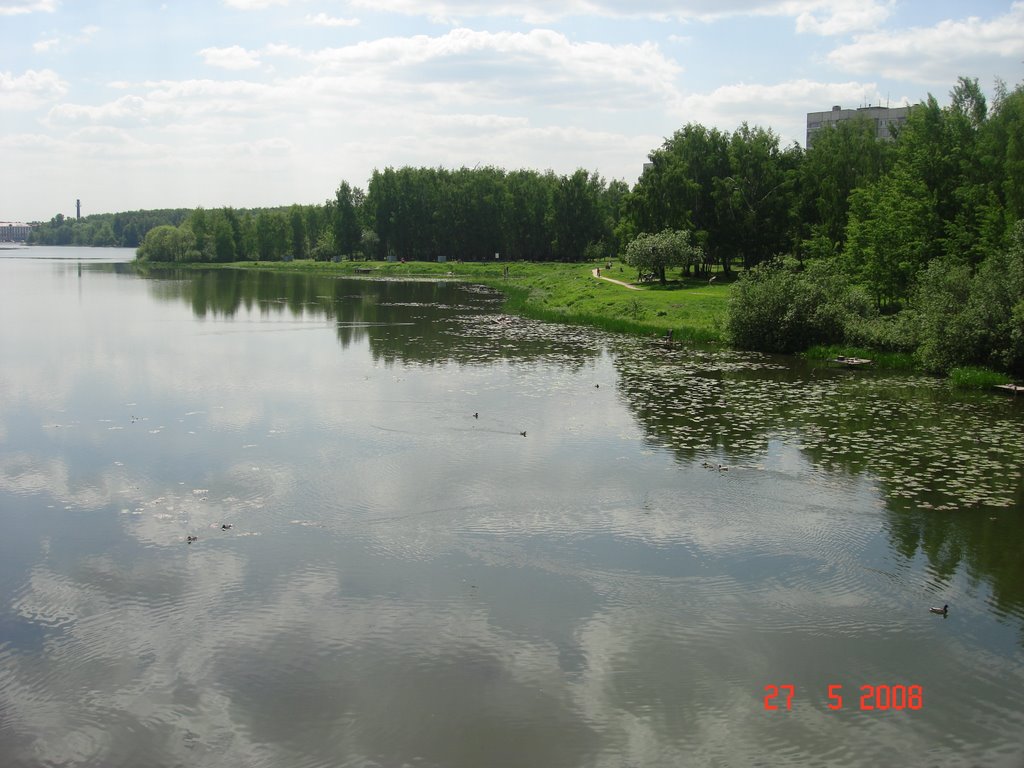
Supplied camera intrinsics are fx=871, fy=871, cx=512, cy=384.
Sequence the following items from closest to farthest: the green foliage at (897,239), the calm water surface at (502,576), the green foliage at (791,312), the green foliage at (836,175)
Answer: the calm water surface at (502,576) → the green foliage at (791,312) → the green foliage at (897,239) → the green foliage at (836,175)

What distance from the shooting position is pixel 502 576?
14234 mm

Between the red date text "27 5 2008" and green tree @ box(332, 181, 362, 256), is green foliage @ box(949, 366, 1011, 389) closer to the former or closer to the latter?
the red date text "27 5 2008"

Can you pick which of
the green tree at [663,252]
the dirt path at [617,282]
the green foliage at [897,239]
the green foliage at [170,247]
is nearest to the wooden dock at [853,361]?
the green foliage at [897,239]

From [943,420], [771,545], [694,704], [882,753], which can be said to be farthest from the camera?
[943,420]

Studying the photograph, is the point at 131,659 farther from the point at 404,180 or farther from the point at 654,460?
the point at 404,180

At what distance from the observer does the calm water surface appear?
1020cm

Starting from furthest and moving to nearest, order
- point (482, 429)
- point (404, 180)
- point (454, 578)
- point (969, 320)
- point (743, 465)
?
1. point (404, 180)
2. point (969, 320)
3. point (482, 429)
4. point (743, 465)
5. point (454, 578)

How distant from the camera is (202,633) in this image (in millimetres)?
12164

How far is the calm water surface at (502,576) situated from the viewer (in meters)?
10.2

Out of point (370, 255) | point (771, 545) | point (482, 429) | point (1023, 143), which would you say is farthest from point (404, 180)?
point (771, 545)

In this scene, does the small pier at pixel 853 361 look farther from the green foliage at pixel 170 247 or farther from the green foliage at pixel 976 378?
the green foliage at pixel 170 247

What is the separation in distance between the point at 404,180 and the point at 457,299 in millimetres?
68826

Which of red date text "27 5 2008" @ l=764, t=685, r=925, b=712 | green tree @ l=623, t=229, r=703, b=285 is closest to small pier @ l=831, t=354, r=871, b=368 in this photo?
red date text "27 5 2008" @ l=764, t=685, r=925, b=712

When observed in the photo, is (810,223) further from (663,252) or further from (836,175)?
(663,252)
